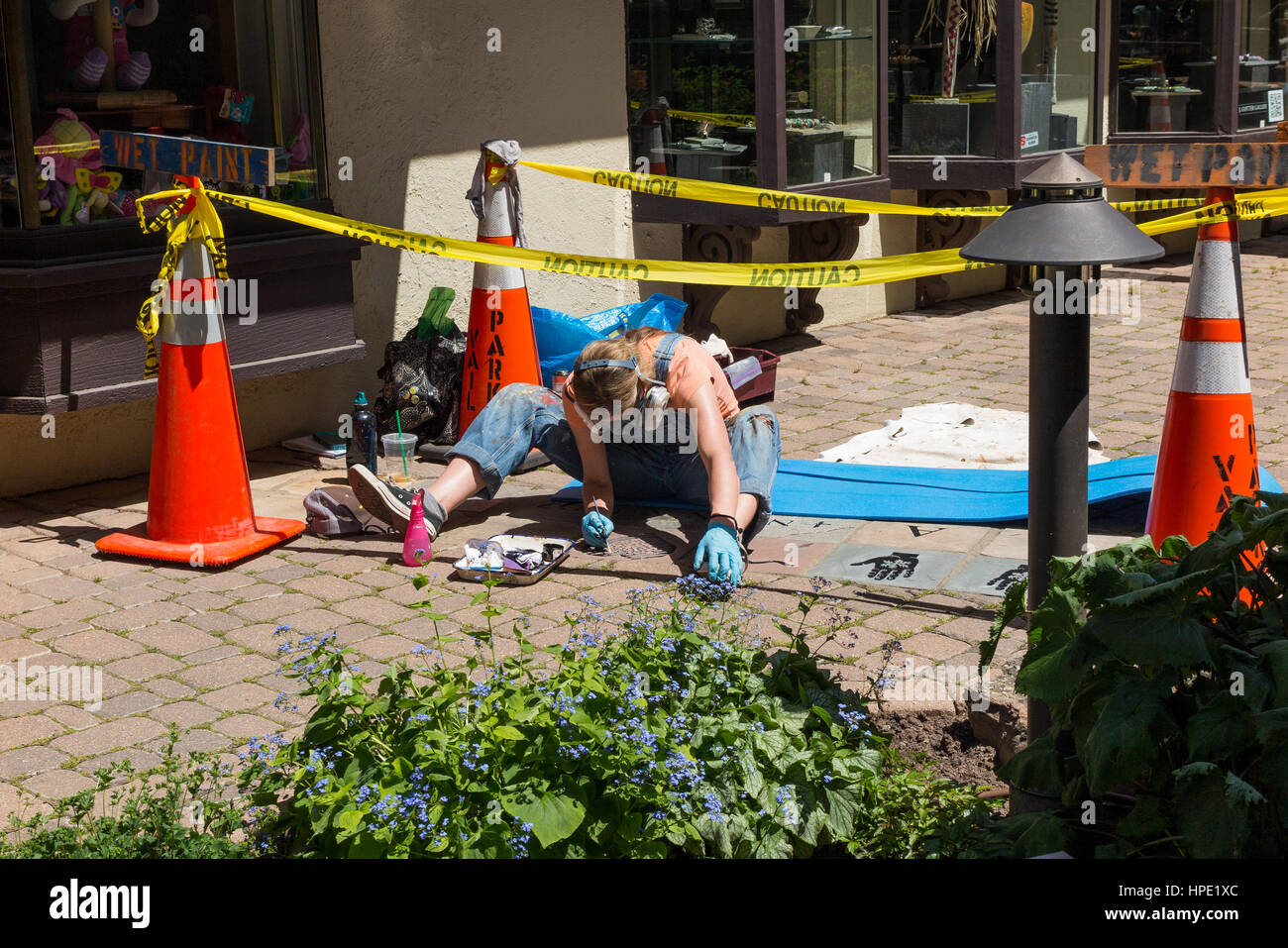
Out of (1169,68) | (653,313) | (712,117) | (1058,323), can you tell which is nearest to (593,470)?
(653,313)

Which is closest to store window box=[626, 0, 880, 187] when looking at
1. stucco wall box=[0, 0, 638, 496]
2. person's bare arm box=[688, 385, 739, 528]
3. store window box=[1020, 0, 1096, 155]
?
stucco wall box=[0, 0, 638, 496]

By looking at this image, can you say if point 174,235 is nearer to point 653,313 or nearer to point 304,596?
point 304,596

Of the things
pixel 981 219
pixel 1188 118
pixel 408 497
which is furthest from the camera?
pixel 1188 118

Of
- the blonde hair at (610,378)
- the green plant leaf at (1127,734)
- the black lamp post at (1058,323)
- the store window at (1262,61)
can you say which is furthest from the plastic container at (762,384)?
the store window at (1262,61)

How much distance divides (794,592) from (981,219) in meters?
6.23

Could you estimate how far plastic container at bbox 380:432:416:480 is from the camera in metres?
7.01

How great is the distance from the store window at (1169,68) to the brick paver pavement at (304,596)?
521 centimetres

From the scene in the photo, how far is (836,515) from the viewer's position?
20.4ft

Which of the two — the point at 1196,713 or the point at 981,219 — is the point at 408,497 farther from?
the point at 981,219

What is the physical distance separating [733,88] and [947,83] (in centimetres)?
241

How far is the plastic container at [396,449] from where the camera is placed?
7012 mm

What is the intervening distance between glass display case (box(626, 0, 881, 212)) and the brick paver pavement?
173 cm

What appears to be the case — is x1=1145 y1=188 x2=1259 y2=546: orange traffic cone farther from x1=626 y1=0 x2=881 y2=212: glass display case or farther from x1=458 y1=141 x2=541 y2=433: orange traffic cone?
x1=626 y1=0 x2=881 y2=212: glass display case
